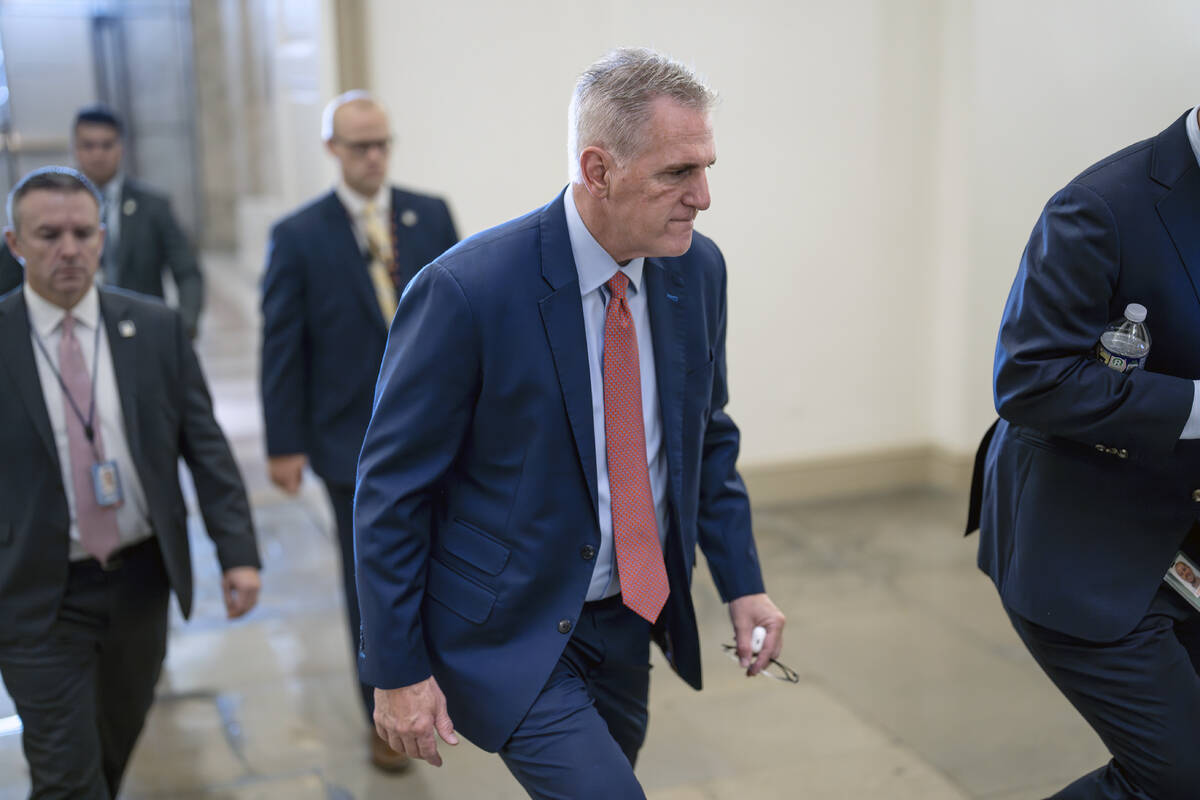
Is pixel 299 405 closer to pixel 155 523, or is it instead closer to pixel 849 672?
pixel 155 523

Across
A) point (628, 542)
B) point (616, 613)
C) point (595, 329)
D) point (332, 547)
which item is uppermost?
point (595, 329)

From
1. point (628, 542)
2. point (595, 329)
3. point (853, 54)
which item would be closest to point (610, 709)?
point (628, 542)

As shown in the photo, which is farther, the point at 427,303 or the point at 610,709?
the point at 610,709

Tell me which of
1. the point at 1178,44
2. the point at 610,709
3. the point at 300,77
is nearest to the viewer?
the point at 610,709

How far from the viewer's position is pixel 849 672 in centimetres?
443

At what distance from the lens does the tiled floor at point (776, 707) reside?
12.1 feet

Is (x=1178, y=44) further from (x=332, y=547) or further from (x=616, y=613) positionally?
(x=332, y=547)

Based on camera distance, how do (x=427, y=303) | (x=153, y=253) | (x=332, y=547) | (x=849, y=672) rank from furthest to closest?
(x=332, y=547) < (x=153, y=253) < (x=849, y=672) < (x=427, y=303)

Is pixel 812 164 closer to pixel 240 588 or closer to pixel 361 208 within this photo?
pixel 361 208

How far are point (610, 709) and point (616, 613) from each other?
0.23 m

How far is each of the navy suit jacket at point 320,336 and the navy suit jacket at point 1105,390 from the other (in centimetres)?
224

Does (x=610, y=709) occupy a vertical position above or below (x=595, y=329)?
below

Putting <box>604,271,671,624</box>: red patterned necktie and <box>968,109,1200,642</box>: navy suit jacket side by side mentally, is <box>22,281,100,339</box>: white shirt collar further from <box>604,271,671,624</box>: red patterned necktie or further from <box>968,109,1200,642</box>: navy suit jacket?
<box>968,109,1200,642</box>: navy suit jacket

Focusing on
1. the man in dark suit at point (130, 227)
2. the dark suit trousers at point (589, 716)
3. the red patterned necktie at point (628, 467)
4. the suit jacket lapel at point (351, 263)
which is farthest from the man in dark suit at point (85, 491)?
the man in dark suit at point (130, 227)
